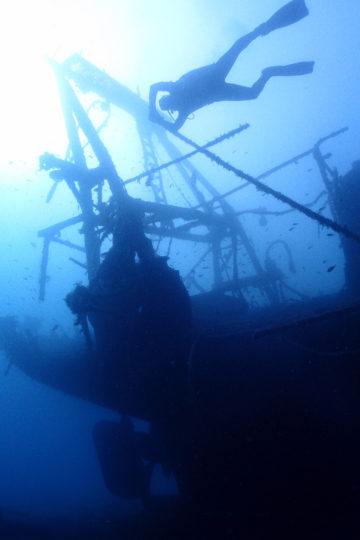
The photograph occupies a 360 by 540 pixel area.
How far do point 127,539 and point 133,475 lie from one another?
4807 mm

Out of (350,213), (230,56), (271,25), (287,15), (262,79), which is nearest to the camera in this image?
(287,15)

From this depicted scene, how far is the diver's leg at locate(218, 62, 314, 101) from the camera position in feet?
13.7

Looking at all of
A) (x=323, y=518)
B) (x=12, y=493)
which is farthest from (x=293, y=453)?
(x=12, y=493)

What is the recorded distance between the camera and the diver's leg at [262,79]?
416 cm

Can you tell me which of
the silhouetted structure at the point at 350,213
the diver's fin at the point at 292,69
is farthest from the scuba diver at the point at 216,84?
the silhouetted structure at the point at 350,213

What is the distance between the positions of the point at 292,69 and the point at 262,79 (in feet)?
1.45

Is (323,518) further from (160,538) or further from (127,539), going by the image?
(127,539)

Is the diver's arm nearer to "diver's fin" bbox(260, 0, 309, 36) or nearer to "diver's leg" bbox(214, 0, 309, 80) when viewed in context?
"diver's leg" bbox(214, 0, 309, 80)

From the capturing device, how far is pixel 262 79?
4535mm

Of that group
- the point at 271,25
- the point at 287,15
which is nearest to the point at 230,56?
the point at 271,25

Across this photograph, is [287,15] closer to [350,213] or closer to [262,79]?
[262,79]

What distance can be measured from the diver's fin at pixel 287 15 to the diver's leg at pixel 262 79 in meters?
0.52

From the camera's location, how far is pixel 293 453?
439cm

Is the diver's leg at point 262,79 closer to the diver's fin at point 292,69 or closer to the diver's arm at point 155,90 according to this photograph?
the diver's fin at point 292,69
